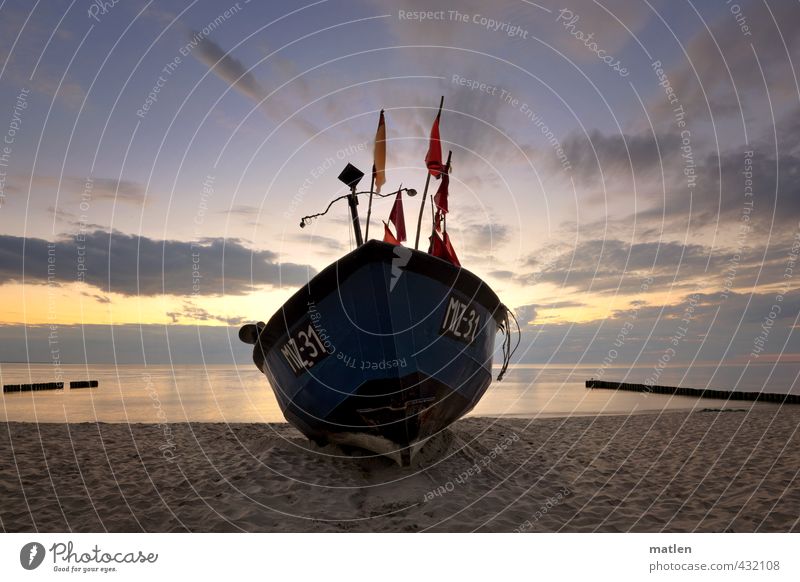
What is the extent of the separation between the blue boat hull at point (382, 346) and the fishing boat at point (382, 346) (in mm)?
18

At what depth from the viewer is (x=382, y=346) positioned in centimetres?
779

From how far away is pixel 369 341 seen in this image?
787cm

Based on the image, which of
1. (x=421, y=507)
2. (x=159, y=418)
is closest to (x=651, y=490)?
(x=421, y=507)

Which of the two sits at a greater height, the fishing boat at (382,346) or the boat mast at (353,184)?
the boat mast at (353,184)

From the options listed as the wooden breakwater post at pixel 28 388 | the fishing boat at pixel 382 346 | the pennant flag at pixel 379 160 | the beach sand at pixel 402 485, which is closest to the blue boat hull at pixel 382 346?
the fishing boat at pixel 382 346

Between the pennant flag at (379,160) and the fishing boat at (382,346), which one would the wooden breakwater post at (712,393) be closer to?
the fishing boat at (382,346)

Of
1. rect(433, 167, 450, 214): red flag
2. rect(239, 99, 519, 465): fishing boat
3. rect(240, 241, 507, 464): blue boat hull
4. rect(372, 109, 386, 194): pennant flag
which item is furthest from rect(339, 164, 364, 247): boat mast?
rect(433, 167, 450, 214): red flag

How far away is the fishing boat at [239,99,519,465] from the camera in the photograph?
307 inches

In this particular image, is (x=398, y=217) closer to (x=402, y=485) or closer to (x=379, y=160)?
(x=379, y=160)

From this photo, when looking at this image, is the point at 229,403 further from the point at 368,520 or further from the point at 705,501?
the point at 705,501

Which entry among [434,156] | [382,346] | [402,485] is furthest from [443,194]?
[402,485]

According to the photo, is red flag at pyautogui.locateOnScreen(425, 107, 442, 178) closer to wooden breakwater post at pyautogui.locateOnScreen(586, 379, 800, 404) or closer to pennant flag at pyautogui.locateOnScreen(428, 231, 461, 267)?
pennant flag at pyautogui.locateOnScreen(428, 231, 461, 267)

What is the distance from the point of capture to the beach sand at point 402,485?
19.9 ft

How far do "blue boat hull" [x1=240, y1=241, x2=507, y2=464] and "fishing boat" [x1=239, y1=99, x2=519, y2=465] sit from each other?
0.06 ft
